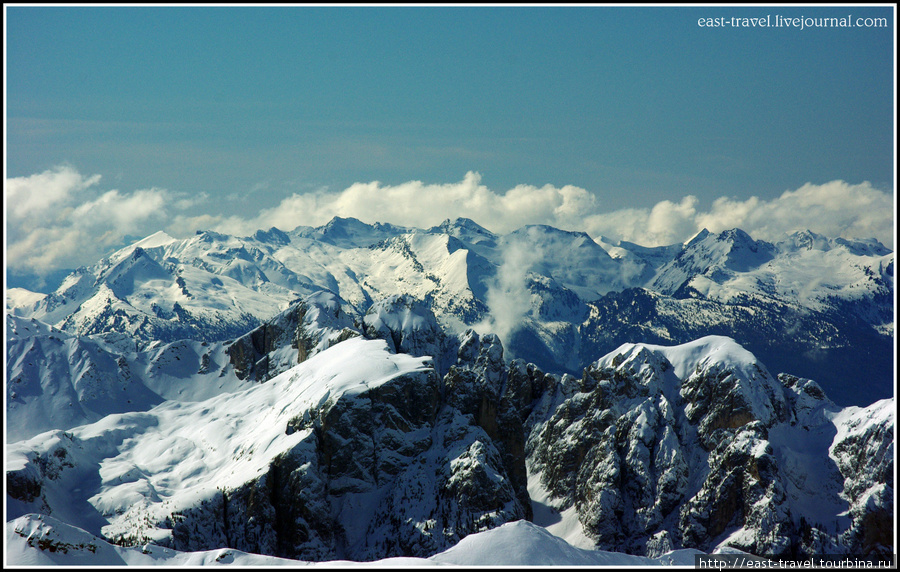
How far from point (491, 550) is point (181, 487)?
305 feet

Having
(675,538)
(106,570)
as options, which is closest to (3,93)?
(106,570)

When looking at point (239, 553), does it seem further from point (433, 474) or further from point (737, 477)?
point (737, 477)

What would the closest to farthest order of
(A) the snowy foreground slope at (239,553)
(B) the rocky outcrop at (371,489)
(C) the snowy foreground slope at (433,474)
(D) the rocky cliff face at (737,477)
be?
(A) the snowy foreground slope at (239,553)
(B) the rocky outcrop at (371,489)
(C) the snowy foreground slope at (433,474)
(D) the rocky cliff face at (737,477)

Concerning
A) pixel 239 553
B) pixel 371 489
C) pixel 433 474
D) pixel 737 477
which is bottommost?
pixel 737 477

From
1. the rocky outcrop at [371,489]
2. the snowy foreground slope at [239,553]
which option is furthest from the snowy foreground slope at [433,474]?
the snowy foreground slope at [239,553]

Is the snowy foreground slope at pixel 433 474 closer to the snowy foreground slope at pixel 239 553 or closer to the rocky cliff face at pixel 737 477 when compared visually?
the rocky cliff face at pixel 737 477

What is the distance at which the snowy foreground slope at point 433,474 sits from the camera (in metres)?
134

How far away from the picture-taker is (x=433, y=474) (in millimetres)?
146750

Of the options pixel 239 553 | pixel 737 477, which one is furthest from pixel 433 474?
pixel 737 477

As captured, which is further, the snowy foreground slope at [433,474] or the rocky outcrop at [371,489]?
the snowy foreground slope at [433,474]

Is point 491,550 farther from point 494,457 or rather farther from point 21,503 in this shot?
point 21,503

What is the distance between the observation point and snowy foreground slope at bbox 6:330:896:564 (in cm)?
13450

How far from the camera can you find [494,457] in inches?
5960

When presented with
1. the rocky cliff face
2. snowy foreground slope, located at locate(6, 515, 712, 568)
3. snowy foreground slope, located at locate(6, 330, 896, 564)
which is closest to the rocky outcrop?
snowy foreground slope, located at locate(6, 330, 896, 564)
